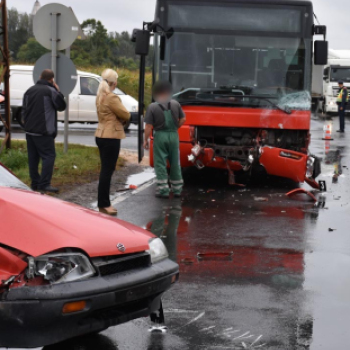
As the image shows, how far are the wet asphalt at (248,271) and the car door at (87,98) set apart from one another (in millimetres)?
12991

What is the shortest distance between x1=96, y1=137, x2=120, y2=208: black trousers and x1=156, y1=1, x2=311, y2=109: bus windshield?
347 centimetres

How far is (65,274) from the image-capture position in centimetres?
471

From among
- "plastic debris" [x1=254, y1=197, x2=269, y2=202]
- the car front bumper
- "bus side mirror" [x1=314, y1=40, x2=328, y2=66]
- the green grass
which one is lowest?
"plastic debris" [x1=254, y1=197, x2=269, y2=202]

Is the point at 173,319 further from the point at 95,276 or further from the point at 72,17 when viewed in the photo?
the point at 72,17

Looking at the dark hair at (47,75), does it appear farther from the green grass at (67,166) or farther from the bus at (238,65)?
the bus at (238,65)

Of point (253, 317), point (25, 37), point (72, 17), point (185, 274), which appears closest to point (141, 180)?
point (72, 17)

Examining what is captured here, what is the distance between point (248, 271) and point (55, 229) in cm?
321

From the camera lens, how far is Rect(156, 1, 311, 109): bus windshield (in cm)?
1411

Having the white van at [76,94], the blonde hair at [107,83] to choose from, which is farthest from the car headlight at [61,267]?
the white van at [76,94]

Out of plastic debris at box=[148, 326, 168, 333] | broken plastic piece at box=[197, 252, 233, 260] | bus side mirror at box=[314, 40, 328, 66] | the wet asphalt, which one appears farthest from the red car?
bus side mirror at box=[314, 40, 328, 66]

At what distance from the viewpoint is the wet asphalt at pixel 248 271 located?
561 cm

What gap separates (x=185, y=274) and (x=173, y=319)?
1.53m

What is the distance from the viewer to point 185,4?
46.3 feet

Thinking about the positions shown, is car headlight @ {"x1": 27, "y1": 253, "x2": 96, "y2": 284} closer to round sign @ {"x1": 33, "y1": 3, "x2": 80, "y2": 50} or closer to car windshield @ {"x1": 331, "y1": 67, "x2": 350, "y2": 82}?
round sign @ {"x1": 33, "y1": 3, "x2": 80, "y2": 50}
